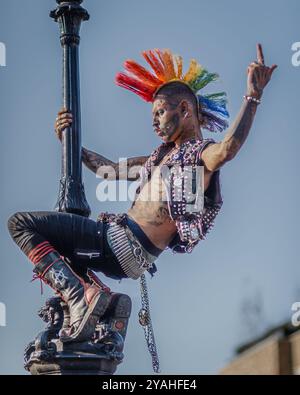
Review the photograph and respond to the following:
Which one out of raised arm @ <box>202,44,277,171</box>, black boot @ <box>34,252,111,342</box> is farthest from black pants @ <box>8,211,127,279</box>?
raised arm @ <box>202,44,277,171</box>

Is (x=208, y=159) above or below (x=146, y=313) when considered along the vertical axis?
above

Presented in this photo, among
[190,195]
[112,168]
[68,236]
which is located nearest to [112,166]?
[112,168]

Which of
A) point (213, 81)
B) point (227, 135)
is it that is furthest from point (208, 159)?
point (213, 81)

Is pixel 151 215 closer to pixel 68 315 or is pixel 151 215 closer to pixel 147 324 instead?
pixel 147 324

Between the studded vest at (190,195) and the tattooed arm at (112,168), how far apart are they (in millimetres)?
702

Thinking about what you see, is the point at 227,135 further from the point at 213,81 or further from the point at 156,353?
the point at 156,353

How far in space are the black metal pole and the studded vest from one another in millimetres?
697

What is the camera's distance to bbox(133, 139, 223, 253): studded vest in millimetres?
9969

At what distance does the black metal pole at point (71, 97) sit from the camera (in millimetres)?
10219

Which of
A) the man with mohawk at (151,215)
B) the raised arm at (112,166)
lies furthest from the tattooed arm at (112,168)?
the man with mohawk at (151,215)

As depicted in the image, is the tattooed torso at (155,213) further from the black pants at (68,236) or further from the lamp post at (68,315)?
the lamp post at (68,315)

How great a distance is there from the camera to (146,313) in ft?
33.5
